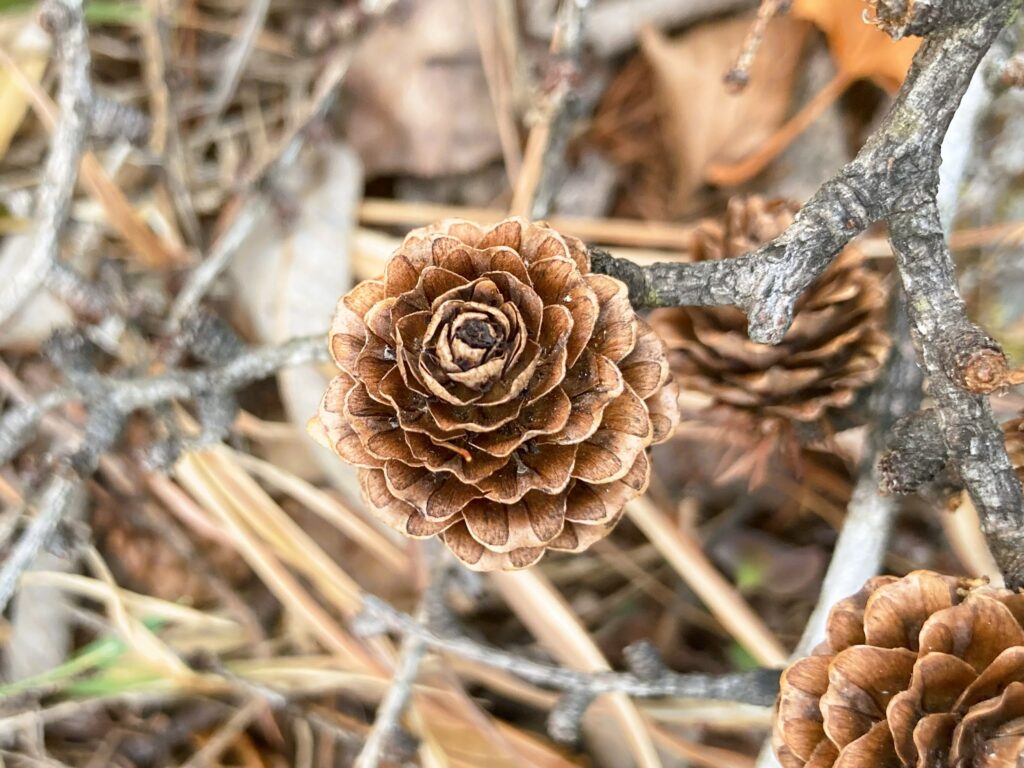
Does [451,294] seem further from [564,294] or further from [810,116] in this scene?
[810,116]

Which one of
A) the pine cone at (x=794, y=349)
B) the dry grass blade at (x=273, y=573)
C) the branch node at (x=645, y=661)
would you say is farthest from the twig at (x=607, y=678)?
the pine cone at (x=794, y=349)

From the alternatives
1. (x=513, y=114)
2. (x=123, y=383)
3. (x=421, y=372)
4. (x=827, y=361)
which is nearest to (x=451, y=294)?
(x=421, y=372)

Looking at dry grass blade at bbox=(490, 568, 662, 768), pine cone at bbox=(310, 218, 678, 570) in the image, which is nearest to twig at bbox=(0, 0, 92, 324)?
pine cone at bbox=(310, 218, 678, 570)

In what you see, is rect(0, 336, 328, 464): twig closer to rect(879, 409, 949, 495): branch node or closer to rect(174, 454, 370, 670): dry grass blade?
rect(174, 454, 370, 670): dry grass blade

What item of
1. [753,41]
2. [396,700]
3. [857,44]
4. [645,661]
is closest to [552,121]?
Result: [753,41]

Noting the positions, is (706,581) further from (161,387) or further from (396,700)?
(161,387)
